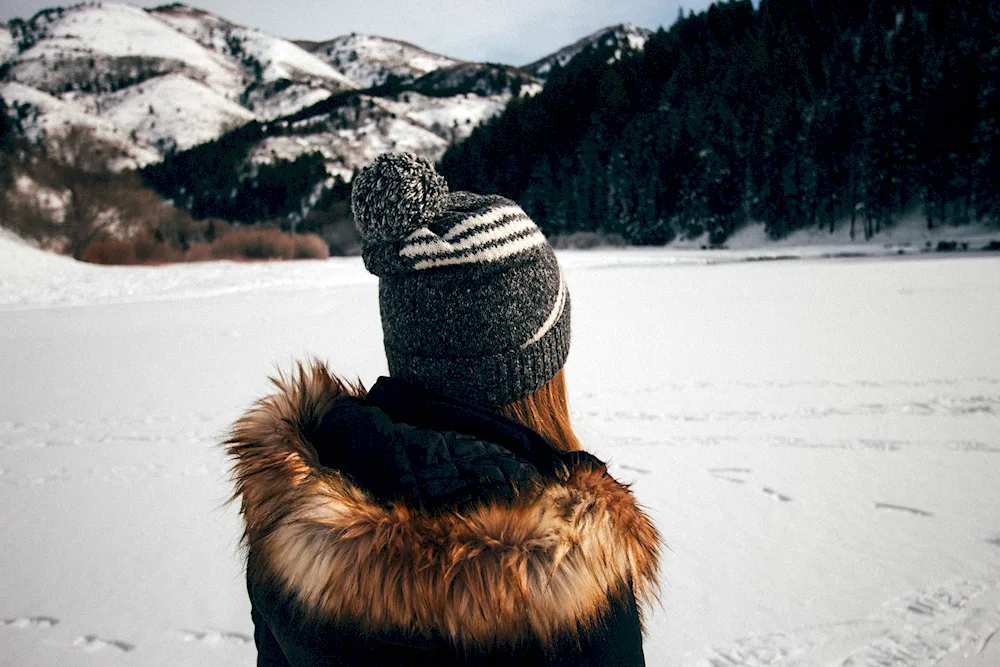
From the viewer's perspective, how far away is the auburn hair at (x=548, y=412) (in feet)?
3.55

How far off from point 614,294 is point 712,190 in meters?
29.6

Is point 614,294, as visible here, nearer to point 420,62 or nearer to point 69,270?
point 69,270

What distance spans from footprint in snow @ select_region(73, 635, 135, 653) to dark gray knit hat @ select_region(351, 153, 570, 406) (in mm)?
2392

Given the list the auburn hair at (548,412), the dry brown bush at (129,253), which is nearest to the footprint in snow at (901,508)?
the auburn hair at (548,412)

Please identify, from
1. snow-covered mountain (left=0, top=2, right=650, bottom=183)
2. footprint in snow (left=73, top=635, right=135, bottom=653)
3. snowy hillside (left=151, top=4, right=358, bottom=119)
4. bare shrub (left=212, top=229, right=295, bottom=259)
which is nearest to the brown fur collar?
footprint in snow (left=73, top=635, right=135, bottom=653)

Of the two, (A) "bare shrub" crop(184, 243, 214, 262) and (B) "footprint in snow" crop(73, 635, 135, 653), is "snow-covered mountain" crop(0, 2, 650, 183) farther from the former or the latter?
(B) "footprint in snow" crop(73, 635, 135, 653)

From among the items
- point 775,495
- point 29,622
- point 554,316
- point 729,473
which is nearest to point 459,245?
point 554,316

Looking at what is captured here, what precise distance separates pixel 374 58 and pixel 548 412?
18760 cm

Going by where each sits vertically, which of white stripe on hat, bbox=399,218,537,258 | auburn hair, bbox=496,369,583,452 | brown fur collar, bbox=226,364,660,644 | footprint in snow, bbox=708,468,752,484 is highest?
white stripe on hat, bbox=399,218,537,258

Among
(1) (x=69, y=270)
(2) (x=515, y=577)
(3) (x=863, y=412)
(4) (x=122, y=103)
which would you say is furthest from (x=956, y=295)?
(4) (x=122, y=103)

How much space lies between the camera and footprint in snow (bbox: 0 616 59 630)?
2.52 m

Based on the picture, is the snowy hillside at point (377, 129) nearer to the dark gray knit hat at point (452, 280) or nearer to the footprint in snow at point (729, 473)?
the footprint in snow at point (729, 473)

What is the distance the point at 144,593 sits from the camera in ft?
8.99

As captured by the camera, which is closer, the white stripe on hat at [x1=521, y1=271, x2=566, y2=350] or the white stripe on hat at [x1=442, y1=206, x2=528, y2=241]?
the white stripe on hat at [x1=442, y1=206, x2=528, y2=241]
